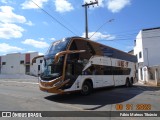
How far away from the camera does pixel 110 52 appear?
20281 mm

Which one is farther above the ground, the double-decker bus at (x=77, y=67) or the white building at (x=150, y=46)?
the white building at (x=150, y=46)

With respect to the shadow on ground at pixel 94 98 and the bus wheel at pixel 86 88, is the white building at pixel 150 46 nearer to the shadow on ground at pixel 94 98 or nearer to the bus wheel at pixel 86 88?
the shadow on ground at pixel 94 98

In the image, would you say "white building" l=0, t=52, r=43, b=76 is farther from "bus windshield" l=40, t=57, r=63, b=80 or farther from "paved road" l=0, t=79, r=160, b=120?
"bus windshield" l=40, t=57, r=63, b=80

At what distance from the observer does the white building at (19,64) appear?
241 feet

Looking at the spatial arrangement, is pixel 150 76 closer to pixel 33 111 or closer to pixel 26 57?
pixel 33 111

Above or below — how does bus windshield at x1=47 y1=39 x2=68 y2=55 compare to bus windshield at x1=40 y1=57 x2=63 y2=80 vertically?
above

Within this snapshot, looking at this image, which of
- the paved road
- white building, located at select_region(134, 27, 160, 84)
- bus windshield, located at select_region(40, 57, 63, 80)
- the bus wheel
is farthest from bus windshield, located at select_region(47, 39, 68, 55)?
white building, located at select_region(134, 27, 160, 84)

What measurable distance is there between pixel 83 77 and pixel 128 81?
35.6 ft

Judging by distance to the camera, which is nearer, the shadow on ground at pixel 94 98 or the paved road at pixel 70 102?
the paved road at pixel 70 102

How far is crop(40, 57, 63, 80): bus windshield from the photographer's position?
44.7 ft

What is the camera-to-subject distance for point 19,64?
7694cm

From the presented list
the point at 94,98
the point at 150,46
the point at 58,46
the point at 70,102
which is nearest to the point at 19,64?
the point at 150,46

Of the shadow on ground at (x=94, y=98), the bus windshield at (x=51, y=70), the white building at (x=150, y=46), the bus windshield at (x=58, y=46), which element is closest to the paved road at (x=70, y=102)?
the shadow on ground at (x=94, y=98)

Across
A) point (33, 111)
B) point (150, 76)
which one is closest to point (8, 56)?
point (150, 76)
